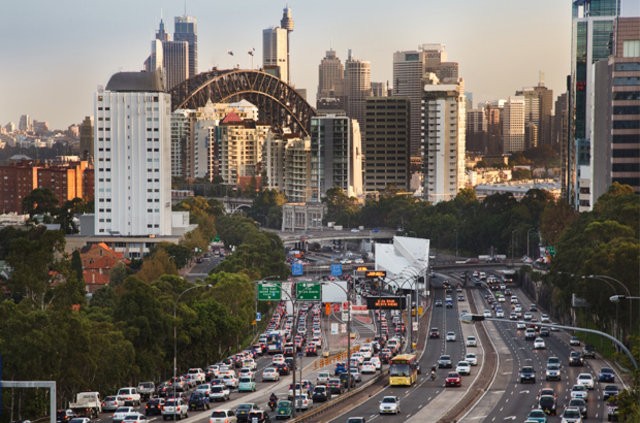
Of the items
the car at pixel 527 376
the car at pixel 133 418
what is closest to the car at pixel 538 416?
the car at pixel 133 418

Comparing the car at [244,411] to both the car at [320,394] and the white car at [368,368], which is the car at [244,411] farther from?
the white car at [368,368]

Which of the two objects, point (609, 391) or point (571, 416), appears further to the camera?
point (609, 391)

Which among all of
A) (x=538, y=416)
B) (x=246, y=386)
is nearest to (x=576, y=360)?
(x=246, y=386)

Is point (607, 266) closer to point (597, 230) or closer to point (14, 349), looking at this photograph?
point (597, 230)

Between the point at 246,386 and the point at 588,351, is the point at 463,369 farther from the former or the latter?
the point at 588,351

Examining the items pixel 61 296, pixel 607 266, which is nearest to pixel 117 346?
pixel 61 296

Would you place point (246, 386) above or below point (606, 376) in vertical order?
below
